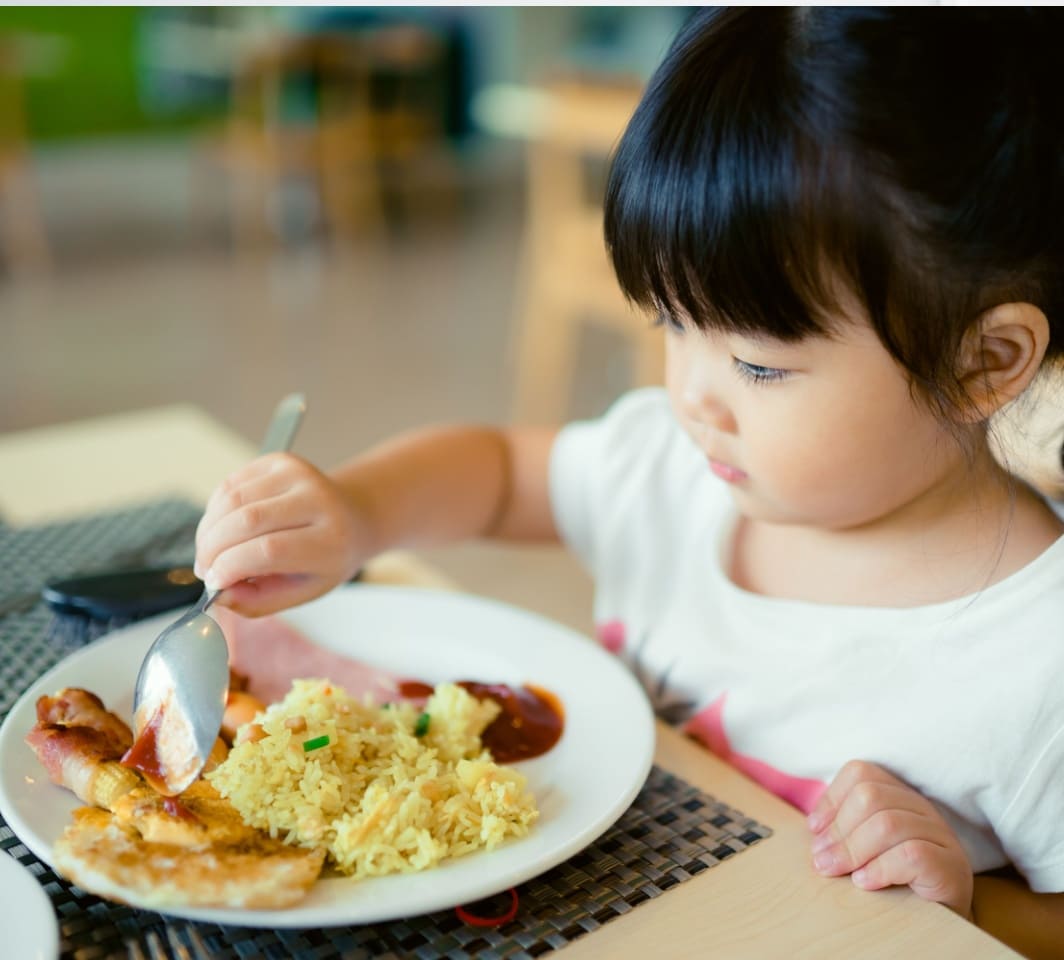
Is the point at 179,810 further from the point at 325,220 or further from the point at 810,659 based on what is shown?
the point at 325,220

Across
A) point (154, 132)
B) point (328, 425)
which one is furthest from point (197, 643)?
point (154, 132)

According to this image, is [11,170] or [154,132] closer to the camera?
[11,170]

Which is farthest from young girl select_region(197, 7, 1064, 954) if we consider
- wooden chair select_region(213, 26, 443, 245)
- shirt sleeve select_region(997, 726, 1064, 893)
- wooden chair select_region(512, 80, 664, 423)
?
wooden chair select_region(213, 26, 443, 245)

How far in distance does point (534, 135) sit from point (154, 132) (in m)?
3.93

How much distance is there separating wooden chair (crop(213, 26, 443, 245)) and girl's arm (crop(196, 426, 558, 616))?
4337 mm

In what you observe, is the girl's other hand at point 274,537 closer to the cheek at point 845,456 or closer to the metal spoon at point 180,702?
the metal spoon at point 180,702

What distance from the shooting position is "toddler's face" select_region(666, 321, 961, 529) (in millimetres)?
601

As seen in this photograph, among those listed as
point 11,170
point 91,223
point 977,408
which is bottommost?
point 91,223

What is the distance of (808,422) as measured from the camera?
0.62 meters

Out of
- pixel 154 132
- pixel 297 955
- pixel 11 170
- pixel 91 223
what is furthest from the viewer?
pixel 154 132

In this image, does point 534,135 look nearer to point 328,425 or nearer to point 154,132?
point 328,425

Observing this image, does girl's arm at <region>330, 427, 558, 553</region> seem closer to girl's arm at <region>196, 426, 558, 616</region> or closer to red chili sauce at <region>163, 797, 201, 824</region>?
girl's arm at <region>196, 426, 558, 616</region>

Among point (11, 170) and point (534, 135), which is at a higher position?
point (534, 135)

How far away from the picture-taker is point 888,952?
52 centimetres
